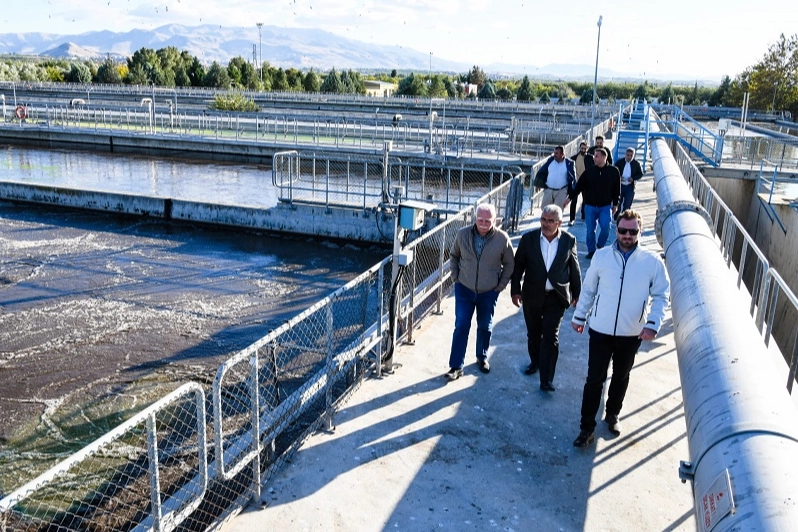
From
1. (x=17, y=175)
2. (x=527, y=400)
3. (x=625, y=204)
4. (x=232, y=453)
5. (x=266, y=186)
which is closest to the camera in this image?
(x=232, y=453)

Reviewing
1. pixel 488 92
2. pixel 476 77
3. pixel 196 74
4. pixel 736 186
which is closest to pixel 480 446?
pixel 736 186

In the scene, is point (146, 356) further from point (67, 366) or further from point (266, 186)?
point (266, 186)

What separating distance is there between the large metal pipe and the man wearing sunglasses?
30cm

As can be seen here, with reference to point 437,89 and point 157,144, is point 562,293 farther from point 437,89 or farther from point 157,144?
point 437,89

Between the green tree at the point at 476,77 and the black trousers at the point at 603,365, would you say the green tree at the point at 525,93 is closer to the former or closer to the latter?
the green tree at the point at 476,77

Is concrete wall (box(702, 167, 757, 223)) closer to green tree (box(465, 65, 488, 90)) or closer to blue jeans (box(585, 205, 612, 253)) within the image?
blue jeans (box(585, 205, 612, 253))

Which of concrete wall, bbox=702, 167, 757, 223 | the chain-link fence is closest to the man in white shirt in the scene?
the chain-link fence

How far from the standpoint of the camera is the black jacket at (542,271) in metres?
6.28

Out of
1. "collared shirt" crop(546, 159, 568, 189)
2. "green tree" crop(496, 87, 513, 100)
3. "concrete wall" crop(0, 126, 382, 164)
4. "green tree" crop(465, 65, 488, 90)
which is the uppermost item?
"green tree" crop(465, 65, 488, 90)

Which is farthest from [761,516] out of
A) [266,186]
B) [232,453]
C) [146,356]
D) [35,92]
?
[35,92]

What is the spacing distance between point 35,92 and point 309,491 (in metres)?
69.6

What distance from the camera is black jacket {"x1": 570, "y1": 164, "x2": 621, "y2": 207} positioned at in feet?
33.8

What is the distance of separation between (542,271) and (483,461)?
181 cm

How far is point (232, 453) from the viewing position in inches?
195
